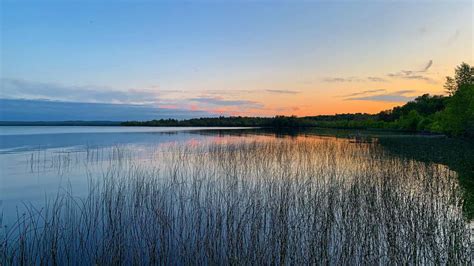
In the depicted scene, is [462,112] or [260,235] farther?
[462,112]

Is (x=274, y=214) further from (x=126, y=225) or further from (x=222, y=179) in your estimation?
(x=222, y=179)

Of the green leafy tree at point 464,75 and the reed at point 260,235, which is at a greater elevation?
the green leafy tree at point 464,75

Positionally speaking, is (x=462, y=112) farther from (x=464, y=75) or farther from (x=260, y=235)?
(x=260, y=235)

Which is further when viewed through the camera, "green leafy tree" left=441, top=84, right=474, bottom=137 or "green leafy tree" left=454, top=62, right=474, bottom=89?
"green leafy tree" left=454, top=62, right=474, bottom=89

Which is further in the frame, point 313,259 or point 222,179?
point 222,179

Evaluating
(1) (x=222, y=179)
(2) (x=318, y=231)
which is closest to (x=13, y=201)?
(1) (x=222, y=179)

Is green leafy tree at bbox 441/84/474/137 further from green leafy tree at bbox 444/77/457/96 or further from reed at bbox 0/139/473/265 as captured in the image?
reed at bbox 0/139/473/265

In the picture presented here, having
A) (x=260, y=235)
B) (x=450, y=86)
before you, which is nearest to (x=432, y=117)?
(x=450, y=86)

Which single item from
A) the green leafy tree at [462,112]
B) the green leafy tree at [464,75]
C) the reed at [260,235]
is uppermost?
the green leafy tree at [464,75]

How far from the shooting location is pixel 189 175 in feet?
41.5

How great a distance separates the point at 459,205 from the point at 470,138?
1402 inches

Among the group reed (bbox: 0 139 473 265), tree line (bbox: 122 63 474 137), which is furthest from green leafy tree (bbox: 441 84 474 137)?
reed (bbox: 0 139 473 265)

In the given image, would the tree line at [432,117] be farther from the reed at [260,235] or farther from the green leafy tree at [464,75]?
the reed at [260,235]

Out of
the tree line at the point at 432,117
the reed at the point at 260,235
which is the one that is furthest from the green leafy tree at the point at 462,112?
the reed at the point at 260,235
